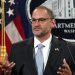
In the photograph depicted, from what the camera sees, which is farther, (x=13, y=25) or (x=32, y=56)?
(x=13, y=25)

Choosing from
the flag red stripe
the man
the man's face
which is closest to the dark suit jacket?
the man

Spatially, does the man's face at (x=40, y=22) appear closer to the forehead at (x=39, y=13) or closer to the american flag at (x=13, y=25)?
the forehead at (x=39, y=13)

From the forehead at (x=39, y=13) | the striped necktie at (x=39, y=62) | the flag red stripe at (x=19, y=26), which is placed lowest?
the striped necktie at (x=39, y=62)

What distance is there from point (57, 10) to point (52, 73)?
3.38 feet

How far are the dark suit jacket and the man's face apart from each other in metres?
0.10

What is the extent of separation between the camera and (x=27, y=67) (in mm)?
1955

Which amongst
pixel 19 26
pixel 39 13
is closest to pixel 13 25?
pixel 19 26

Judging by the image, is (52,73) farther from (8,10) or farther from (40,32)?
(8,10)

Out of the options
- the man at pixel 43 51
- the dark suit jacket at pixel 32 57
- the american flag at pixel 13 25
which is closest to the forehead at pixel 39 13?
the man at pixel 43 51

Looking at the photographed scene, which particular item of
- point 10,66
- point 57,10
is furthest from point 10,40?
point 10,66

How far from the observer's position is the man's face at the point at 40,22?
1.97m

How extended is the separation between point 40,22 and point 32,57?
0.26 m

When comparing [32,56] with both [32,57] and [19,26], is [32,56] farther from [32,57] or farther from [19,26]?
[19,26]

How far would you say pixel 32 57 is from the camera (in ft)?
6.48
